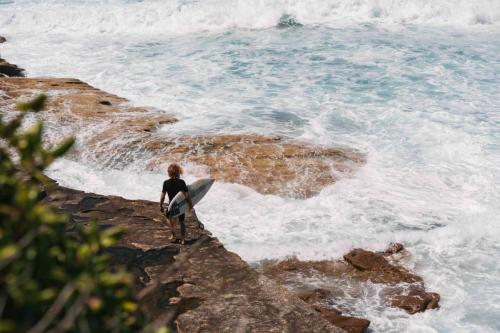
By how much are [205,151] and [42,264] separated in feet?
38.9

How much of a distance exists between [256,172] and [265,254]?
3190 millimetres

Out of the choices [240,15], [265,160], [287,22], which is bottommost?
[265,160]

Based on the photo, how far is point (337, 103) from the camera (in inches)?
758

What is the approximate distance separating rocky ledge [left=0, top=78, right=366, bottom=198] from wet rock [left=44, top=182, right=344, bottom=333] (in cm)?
415

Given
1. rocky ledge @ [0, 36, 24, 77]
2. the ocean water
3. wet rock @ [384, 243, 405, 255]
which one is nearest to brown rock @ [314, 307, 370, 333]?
the ocean water

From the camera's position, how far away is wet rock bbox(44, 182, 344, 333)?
19.3 ft

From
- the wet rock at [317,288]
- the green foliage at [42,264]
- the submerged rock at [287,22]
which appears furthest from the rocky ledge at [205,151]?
the submerged rock at [287,22]

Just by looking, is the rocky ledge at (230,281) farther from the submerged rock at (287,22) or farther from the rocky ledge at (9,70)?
the submerged rock at (287,22)

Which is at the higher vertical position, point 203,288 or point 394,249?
point 203,288

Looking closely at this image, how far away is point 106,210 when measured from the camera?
8.94 meters

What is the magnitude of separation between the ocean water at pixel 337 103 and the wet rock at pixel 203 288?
2297 millimetres

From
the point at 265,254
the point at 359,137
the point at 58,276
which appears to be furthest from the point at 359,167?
the point at 58,276

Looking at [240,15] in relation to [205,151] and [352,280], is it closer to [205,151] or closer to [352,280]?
[205,151]

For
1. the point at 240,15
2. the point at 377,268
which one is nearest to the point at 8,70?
the point at 377,268
